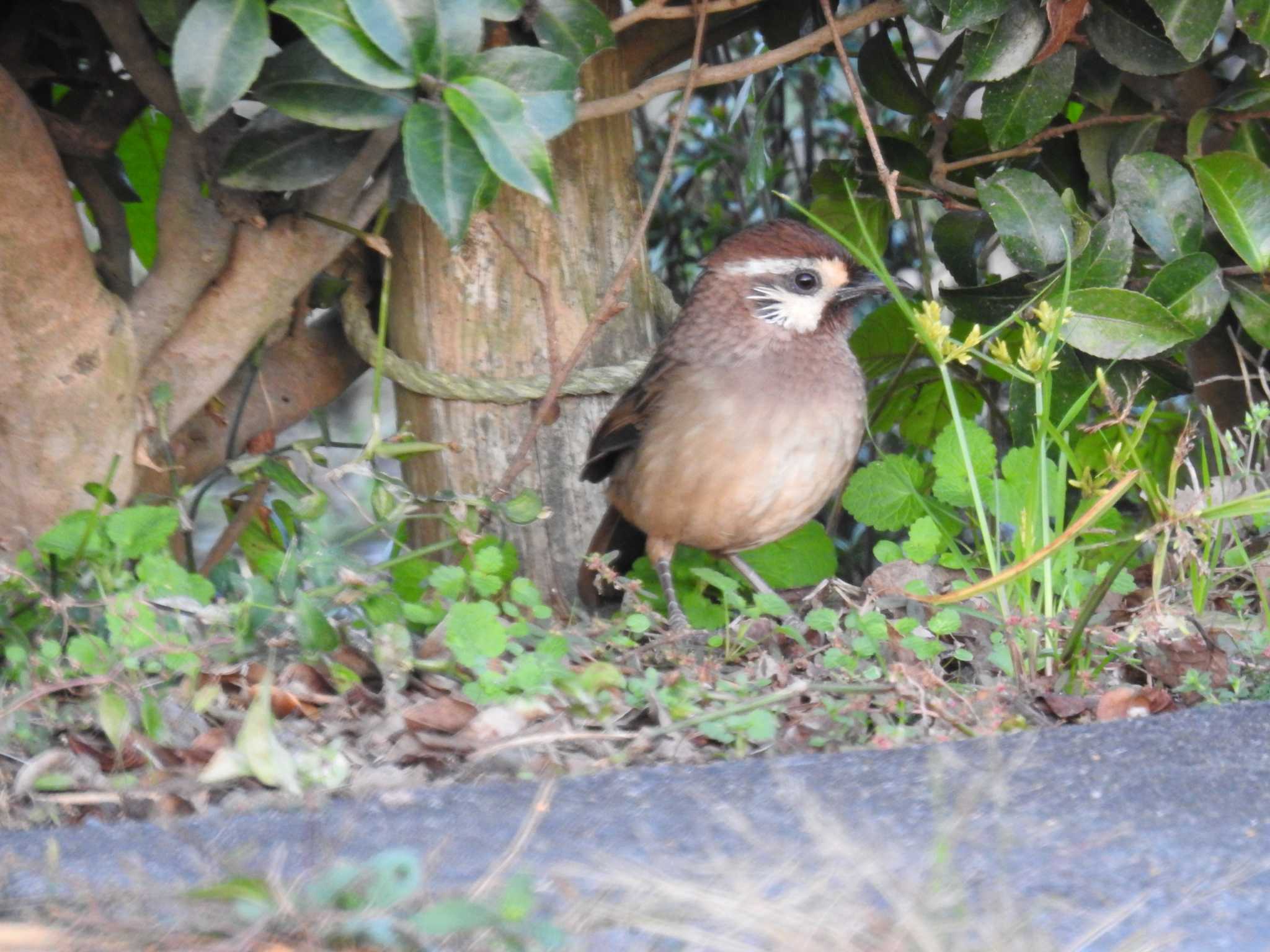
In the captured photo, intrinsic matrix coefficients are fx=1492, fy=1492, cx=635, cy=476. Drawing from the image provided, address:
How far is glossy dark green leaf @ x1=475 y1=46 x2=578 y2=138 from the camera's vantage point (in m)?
3.12

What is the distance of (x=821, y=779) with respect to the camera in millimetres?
2293

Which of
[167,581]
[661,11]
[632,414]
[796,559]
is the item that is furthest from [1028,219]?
[167,581]

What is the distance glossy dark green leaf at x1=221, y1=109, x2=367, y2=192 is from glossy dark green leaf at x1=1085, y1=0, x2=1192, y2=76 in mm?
1889

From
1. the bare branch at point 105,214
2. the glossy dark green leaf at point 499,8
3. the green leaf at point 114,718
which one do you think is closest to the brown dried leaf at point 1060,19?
the glossy dark green leaf at point 499,8

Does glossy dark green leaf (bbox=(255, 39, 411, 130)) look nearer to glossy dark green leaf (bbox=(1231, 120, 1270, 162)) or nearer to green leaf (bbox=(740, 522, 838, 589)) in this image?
green leaf (bbox=(740, 522, 838, 589))

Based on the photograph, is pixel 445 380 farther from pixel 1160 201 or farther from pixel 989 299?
pixel 1160 201

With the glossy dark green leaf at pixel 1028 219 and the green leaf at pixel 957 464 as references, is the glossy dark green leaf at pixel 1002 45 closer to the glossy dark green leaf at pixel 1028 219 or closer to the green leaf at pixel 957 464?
the glossy dark green leaf at pixel 1028 219

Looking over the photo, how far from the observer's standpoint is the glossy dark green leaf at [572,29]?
11.6 ft

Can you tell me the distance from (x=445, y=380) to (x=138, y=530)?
1206 mm

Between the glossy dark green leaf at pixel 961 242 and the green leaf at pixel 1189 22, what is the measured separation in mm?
739

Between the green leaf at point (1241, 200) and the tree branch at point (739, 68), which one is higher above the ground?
the tree branch at point (739, 68)

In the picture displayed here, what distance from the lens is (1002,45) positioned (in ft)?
11.9

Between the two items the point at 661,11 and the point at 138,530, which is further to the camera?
the point at 661,11

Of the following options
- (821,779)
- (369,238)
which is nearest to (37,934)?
(821,779)
